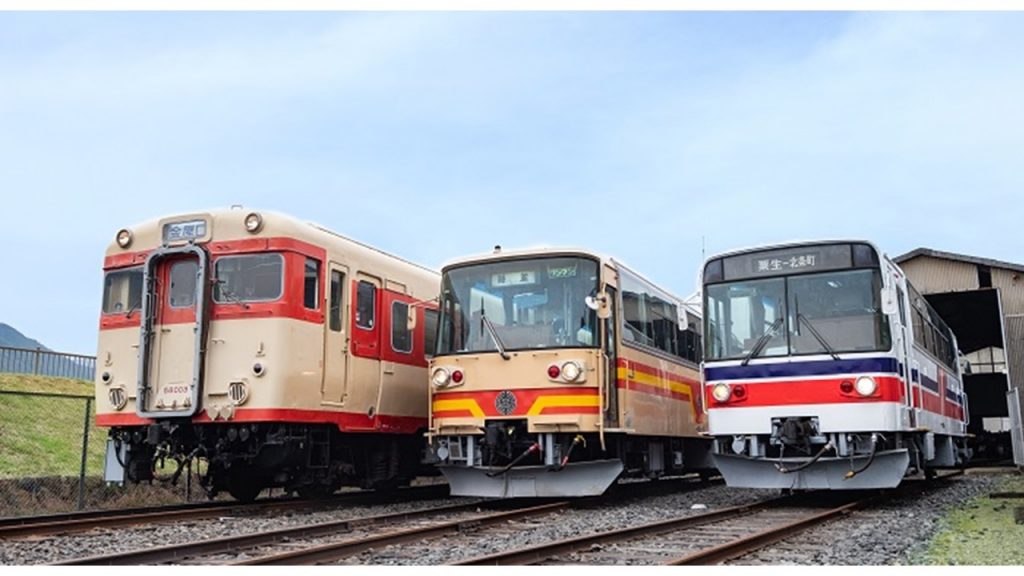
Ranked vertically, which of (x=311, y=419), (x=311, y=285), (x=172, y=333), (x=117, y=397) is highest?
(x=311, y=285)

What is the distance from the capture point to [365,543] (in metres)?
8.11

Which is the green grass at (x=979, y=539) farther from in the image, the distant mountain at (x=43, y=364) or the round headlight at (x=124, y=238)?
the distant mountain at (x=43, y=364)

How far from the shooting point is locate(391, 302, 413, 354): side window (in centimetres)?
1383

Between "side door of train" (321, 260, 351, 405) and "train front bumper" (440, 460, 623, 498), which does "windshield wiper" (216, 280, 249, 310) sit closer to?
"side door of train" (321, 260, 351, 405)

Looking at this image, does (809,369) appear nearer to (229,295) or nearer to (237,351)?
(237,351)

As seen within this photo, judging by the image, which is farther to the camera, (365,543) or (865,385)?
(865,385)

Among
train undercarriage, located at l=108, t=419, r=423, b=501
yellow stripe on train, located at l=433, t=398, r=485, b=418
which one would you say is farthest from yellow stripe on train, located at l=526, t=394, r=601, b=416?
train undercarriage, located at l=108, t=419, r=423, b=501

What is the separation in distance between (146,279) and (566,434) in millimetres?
5620

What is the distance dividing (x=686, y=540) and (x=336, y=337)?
5.51 m

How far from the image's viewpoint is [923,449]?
12.6 meters

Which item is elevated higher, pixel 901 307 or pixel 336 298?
pixel 336 298

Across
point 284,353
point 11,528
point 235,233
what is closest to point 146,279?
point 235,233

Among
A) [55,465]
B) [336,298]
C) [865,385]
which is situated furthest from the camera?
[55,465]

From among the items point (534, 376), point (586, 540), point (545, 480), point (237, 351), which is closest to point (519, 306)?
point (534, 376)
